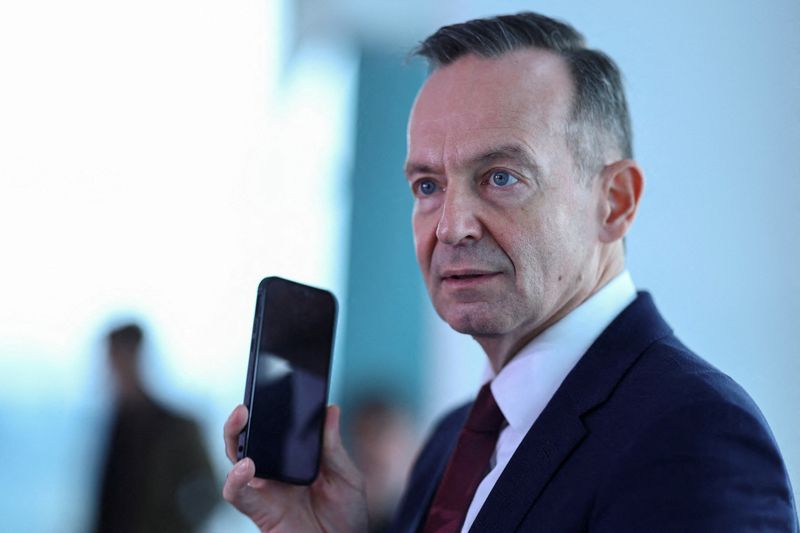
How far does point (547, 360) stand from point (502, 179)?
0.28 m

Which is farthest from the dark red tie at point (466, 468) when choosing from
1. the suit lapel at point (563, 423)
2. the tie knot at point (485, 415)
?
the suit lapel at point (563, 423)

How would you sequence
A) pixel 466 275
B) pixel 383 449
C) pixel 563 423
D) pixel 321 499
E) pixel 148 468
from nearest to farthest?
pixel 563 423 → pixel 466 275 → pixel 321 499 → pixel 148 468 → pixel 383 449

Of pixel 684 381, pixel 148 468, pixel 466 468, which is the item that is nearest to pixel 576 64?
pixel 684 381

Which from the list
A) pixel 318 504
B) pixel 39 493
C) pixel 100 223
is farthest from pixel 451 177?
pixel 39 493

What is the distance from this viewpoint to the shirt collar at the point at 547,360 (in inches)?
51.8

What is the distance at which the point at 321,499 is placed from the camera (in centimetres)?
151

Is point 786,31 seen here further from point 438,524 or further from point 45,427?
point 45,427

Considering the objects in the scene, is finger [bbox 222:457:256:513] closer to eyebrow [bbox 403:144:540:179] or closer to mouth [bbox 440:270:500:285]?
mouth [bbox 440:270:500:285]

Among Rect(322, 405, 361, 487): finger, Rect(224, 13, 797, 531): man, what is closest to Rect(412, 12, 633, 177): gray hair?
Rect(224, 13, 797, 531): man

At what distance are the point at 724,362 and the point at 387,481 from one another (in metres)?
1.22

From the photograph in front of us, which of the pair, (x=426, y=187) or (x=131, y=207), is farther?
(x=131, y=207)

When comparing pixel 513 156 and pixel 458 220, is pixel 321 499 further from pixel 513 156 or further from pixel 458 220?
pixel 513 156

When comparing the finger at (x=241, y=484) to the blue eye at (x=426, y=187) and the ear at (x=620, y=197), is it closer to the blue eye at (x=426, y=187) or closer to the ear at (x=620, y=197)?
the blue eye at (x=426, y=187)

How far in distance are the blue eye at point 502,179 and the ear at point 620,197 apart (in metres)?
0.20
